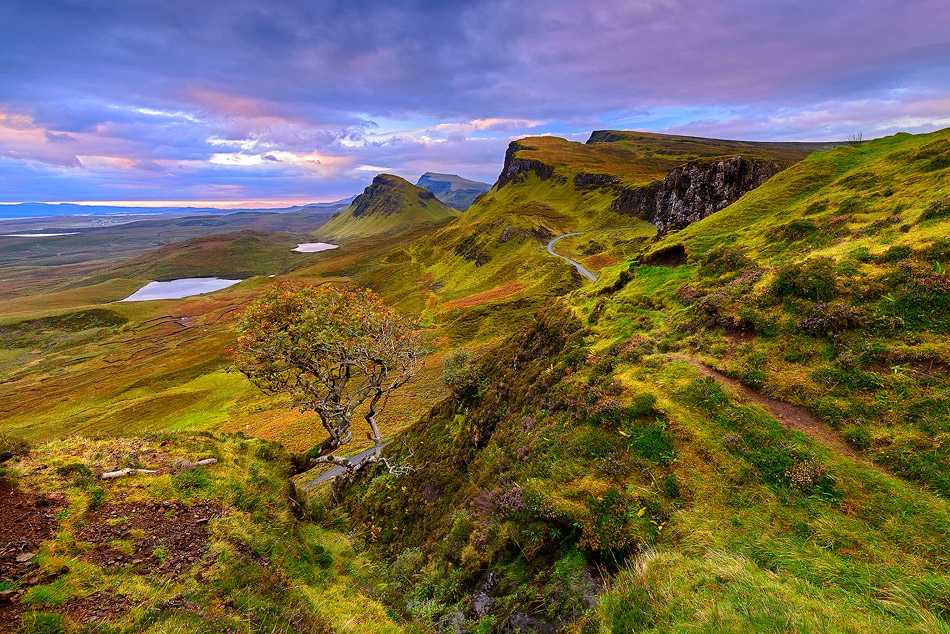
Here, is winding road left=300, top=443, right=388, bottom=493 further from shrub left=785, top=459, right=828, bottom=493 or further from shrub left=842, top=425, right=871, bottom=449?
shrub left=842, top=425, right=871, bottom=449

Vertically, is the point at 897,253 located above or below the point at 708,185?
below

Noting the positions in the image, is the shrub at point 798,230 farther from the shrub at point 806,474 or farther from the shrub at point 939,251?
the shrub at point 806,474

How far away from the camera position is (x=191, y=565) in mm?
11594

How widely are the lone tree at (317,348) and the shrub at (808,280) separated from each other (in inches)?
767

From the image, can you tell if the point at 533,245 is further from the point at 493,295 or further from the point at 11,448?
the point at 11,448

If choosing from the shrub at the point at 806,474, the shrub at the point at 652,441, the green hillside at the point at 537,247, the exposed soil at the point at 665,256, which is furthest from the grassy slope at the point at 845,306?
the green hillside at the point at 537,247

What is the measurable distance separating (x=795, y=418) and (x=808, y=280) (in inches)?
325

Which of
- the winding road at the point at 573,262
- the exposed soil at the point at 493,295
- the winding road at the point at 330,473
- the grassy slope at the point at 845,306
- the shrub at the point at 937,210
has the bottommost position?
the winding road at the point at 330,473

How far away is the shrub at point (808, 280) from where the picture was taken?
17609 millimetres

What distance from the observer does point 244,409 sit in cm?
7800

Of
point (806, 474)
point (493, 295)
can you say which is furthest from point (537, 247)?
point (806, 474)

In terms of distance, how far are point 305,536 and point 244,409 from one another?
73107 millimetres

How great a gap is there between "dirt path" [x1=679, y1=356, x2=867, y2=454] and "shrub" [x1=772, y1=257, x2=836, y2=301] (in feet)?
19.6

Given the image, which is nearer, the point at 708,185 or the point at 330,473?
the point at 330,473
